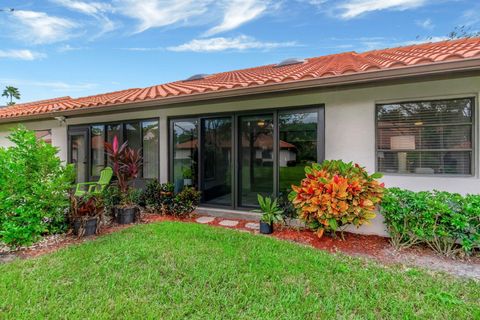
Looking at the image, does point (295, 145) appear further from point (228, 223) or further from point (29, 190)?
point (29, 190)

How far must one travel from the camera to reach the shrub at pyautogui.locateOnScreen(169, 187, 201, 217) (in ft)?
20.4

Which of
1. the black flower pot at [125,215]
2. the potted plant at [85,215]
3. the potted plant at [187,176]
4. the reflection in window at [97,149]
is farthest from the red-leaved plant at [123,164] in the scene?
the reflection in window at [97,149]

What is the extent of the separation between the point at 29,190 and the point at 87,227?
3.88ft

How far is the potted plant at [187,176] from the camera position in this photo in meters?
7.18

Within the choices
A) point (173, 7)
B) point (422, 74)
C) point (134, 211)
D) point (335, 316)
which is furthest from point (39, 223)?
point (173, 7)

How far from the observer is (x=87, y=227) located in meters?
4.93

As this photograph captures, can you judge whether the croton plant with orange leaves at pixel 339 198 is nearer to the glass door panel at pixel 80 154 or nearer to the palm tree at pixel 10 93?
the glass door panel at pixel 80 154

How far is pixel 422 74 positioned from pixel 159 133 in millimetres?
6362

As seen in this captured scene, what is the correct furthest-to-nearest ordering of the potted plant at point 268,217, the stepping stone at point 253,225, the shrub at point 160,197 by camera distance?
1. the shrub at point 160,197
2. the stepping stone at point 253,225
3. the potted plant at point 268,217

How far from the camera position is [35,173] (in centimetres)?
454

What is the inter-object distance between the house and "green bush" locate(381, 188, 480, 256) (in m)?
0.69

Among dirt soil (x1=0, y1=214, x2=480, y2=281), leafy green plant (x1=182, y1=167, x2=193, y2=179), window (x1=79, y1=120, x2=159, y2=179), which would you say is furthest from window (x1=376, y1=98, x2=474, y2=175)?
window (x1=79, y1=120, x2=159, y2=179)

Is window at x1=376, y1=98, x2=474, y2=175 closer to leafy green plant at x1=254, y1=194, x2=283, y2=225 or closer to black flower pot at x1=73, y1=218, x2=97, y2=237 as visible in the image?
leafy green plant at x1=254, y1=194, x2=283, y2=225

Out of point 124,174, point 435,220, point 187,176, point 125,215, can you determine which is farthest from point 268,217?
point 124,174
